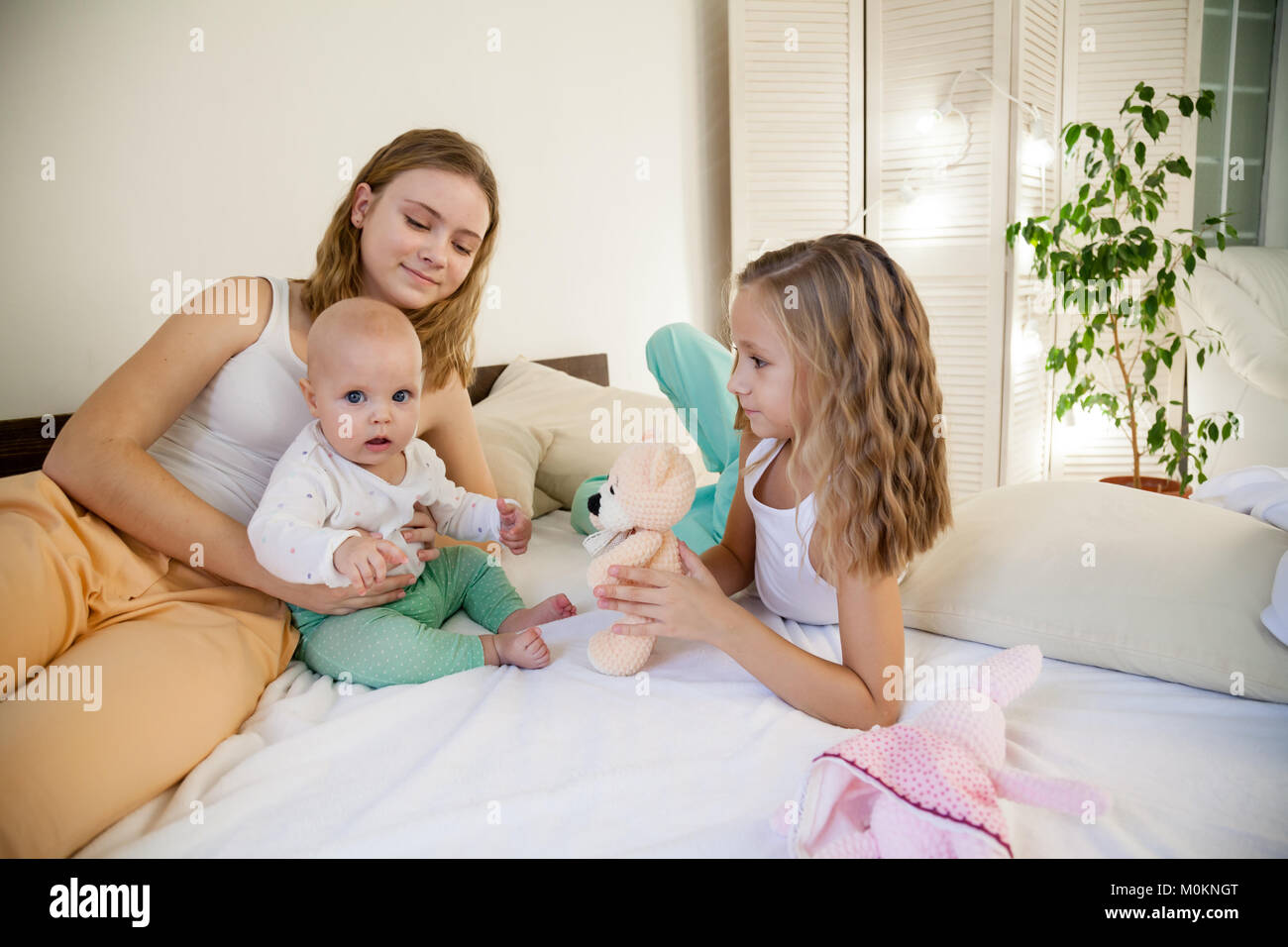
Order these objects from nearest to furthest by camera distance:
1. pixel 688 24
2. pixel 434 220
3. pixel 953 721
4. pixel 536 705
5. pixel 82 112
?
pixel 953 721 → pixel 536 705 → pixel 434 220 → pixel 82 112 → pixel 688 24

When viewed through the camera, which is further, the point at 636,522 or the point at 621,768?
the point at 636,522

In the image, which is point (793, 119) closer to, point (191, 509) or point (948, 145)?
point (948, 145)

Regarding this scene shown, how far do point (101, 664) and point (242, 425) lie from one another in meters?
0.44

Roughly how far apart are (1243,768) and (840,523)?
495 mm

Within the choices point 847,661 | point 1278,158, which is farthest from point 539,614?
point 1278,158

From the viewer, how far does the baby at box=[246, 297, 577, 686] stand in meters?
1.09

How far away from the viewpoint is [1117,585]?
121cm

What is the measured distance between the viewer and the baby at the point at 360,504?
1.09 m

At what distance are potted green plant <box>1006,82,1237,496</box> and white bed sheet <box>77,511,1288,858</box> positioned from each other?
2166mm

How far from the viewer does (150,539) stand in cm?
116

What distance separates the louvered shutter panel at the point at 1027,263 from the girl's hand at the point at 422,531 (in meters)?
2.47

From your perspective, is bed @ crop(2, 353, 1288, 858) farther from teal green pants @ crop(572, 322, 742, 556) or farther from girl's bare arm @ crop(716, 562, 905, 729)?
teal green pants @ crop(572, 322, 742, 556)
